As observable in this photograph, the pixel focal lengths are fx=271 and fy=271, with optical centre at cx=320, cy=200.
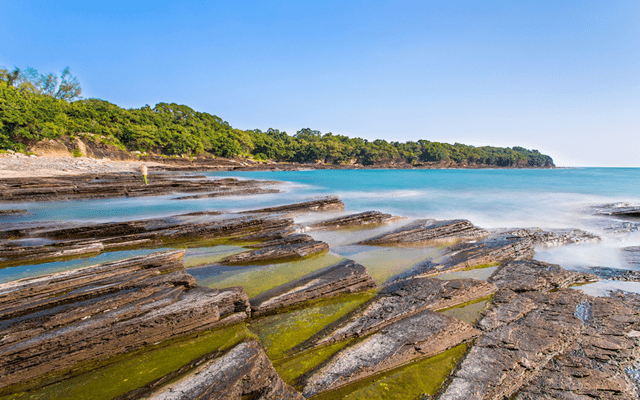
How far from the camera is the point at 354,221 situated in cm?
1055

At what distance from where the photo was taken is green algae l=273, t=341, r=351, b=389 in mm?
2955

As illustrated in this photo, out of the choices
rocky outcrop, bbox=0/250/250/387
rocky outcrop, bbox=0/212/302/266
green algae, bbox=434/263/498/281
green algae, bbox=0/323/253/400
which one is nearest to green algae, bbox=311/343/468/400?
green algae, bbox=0/323/253/400

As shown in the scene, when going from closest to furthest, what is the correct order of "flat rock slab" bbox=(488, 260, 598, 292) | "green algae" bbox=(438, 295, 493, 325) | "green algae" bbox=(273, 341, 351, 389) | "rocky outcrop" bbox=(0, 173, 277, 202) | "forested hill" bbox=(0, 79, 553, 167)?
"green algae" bbox=(273, 341, 351, 389), "green algae" bbox=(438, 295, 493, 325), "flat rock slab" bbox=(488, 260, 598, 292), "rocky outcrop" bbox=(0, 173, 277, 202), "forested hill" bbox=(0, 79, 553, 167)

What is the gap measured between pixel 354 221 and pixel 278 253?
458 cm

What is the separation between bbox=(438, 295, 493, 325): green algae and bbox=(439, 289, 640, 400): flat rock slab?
19 centimetres

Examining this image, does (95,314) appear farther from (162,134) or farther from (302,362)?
(162,134)

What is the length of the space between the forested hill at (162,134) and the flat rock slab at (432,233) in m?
47.9

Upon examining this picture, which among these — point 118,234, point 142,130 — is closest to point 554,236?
point 118,234

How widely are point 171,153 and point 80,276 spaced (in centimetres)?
6271

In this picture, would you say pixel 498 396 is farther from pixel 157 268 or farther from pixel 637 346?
pixel 157 268

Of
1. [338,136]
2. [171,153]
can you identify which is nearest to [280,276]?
[171,153]

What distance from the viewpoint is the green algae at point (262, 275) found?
16.7 feet

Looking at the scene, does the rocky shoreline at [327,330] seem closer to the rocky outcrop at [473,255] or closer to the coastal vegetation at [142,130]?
the rocky outcrop at [473,255]

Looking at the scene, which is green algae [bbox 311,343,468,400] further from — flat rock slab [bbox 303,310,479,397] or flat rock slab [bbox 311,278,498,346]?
flat rock slab [bbox 311,278,498,346]
